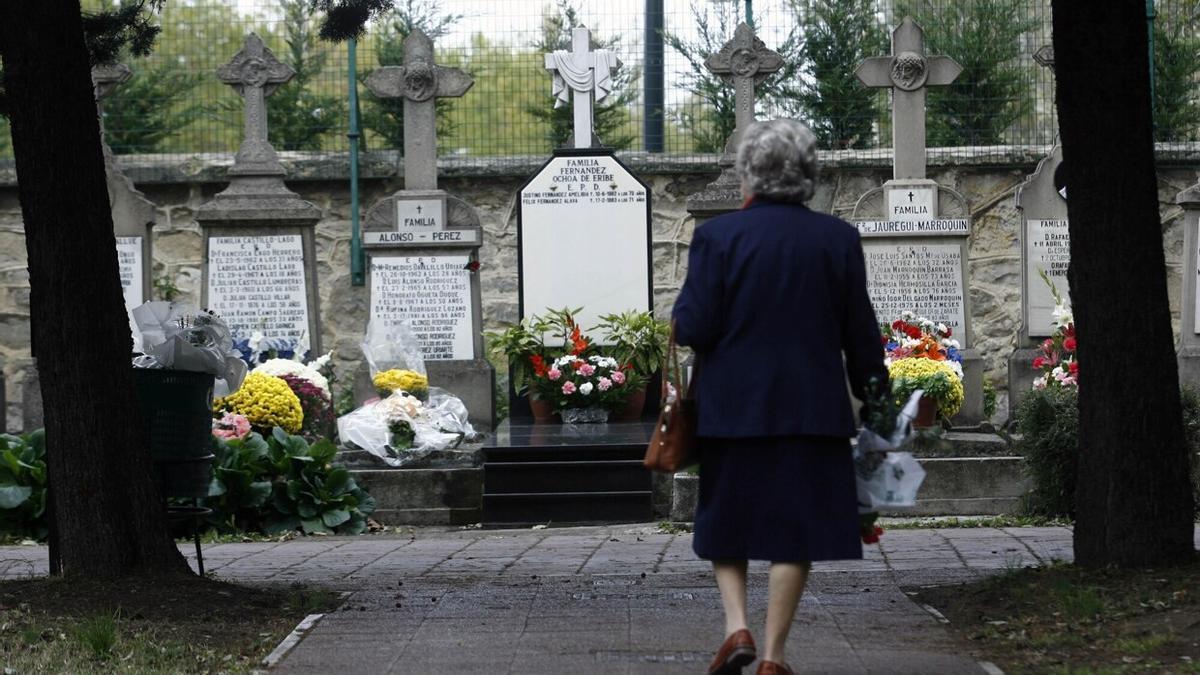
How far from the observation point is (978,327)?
16.7 m

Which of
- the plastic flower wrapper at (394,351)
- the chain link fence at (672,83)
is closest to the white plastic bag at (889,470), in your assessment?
the plastic flower wrapper at (394,351)

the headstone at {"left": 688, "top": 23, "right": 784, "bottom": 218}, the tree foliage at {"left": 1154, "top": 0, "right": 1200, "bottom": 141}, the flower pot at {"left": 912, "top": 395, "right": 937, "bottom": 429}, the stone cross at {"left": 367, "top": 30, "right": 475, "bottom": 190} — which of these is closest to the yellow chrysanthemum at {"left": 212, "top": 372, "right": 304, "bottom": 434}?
the stone cross at {"left": 367, "top": 30, "right": 475, "bottom": 190}

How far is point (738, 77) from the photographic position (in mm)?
14992

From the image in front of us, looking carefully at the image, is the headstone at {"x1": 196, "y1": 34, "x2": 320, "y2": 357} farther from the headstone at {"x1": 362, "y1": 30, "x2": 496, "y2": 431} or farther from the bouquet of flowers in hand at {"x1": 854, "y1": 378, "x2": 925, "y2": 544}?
the bouquet of flowers in hand at {"x1": 854, "y1": 378, "x2": 925, "y2": 544}

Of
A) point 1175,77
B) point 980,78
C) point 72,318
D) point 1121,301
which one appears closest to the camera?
point 1121,301

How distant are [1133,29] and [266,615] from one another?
397cm

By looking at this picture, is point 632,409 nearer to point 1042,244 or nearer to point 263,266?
point 263,266

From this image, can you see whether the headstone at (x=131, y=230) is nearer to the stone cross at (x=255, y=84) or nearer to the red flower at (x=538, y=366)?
the stone cross at (x=255, y=84)

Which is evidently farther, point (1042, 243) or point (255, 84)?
point (255, 84)

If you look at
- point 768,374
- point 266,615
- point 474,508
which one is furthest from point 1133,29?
point 474,508

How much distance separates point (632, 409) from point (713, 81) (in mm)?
5790

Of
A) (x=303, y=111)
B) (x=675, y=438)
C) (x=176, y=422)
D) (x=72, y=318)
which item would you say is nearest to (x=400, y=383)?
(x=176, y=422)

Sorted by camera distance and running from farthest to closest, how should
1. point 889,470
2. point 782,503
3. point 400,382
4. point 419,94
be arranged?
point 419,94 < point 400,382 < point 889,470 < point 782,503

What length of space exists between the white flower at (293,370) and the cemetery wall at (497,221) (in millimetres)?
3666
